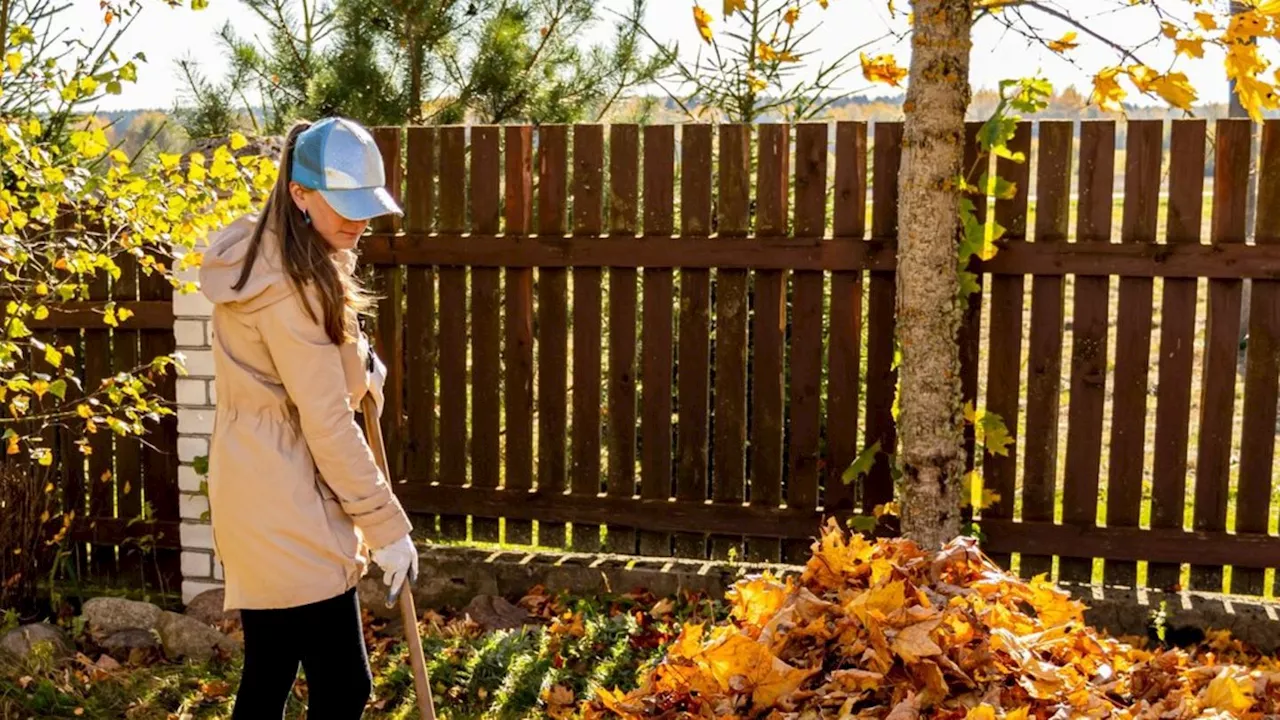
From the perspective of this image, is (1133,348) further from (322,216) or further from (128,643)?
(128,643)

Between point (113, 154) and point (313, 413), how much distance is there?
1738 mm

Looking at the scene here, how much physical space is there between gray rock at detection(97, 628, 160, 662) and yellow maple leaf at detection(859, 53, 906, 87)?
11.0ft

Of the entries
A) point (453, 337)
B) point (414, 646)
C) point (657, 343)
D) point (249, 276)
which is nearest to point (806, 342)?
point (657, 343)

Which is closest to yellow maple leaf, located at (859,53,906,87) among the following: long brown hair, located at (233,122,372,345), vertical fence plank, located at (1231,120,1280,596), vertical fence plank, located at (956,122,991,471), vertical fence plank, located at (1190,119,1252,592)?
vertical fence plank, located at (956,122,991,471)

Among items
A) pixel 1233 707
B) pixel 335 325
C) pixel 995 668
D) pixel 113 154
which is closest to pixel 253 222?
pixel 335 325

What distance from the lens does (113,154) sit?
4207mm

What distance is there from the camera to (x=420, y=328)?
5715mm

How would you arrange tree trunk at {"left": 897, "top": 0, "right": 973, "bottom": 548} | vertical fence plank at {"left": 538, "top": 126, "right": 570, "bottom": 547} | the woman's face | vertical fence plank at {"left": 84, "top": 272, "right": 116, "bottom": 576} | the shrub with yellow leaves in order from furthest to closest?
1. vertical fence plank at {"left": 84, "top": 272, "right": 116, "bottom": 576}
2. vertical fence plank at {"left": 538, "top": 126, "right": 570, "bottom": 547}
3. tree trunk at {"left": 897, "top": 0, "right": 973, "bottom": 548}
4. the shrub with yellow leaves
5. the woman's face

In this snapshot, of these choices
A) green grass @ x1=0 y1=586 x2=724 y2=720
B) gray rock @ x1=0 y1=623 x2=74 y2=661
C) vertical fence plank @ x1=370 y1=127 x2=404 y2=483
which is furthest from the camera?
vertical fence plank @ x1=370 y1=127 x2=404 y2=483

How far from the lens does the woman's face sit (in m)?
2.99

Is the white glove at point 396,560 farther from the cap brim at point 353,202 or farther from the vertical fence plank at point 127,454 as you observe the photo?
the vertical fence plank at point 127,454

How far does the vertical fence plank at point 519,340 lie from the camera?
216 inches

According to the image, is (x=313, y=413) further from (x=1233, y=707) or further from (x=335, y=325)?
(x=1233, y=707)

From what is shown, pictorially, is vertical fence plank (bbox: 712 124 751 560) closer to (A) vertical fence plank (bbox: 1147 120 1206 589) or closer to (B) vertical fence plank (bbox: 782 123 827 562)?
(B) vertical fence plank (bbox: 782 123 827 562)
